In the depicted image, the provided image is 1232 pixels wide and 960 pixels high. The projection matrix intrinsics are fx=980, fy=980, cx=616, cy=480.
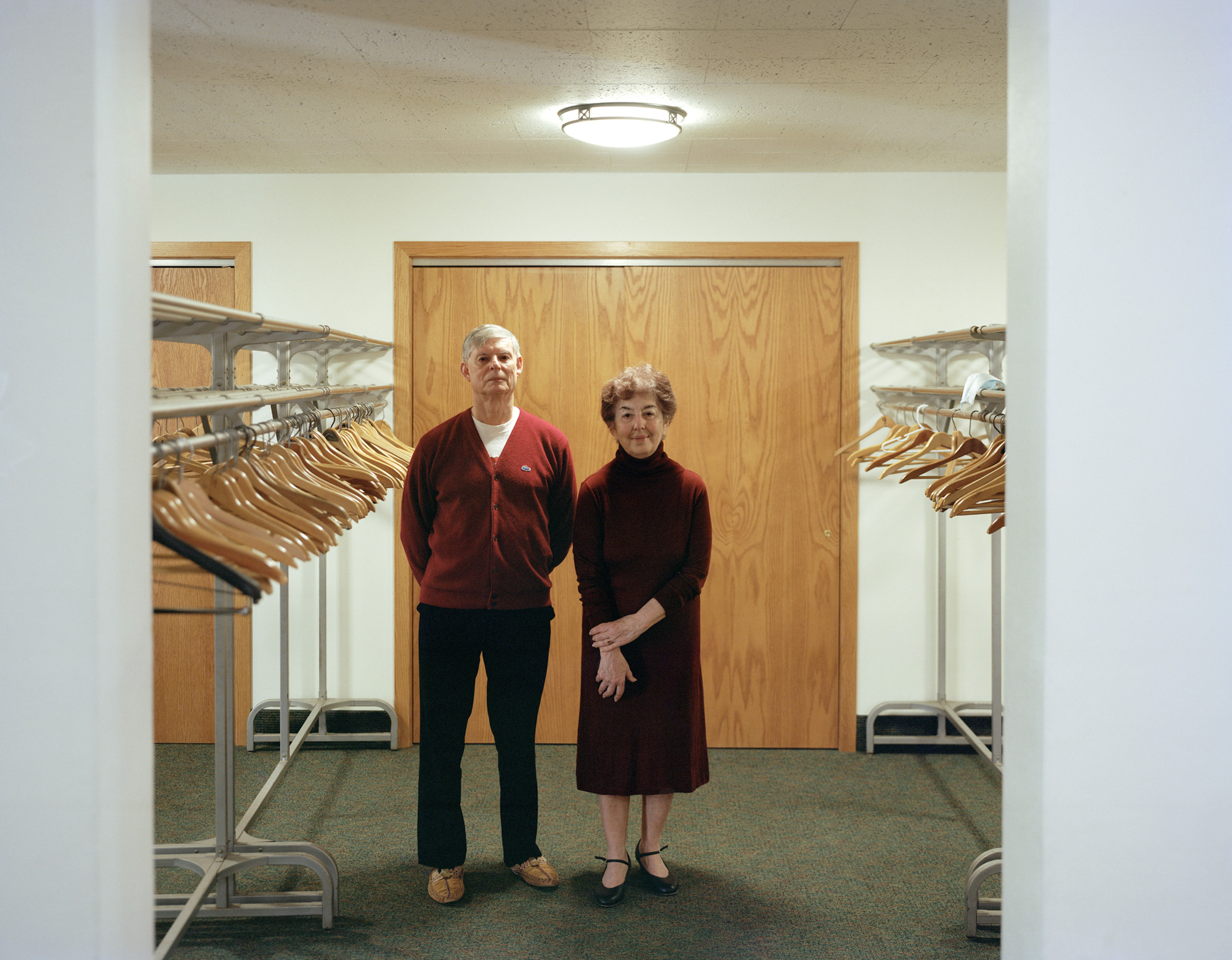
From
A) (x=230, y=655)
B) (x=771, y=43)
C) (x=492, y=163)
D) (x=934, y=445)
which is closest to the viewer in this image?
(x=771, y=43)

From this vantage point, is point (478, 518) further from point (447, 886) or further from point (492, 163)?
point (492, 163)

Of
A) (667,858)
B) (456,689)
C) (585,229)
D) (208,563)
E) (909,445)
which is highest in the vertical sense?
(585,229)

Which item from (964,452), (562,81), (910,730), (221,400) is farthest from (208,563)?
→ (910,730)

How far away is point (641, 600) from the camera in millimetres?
2613

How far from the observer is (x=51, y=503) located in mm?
1271

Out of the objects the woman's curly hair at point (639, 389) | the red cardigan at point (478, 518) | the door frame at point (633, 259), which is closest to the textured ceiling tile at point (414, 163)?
the door frame at point (633, 259)

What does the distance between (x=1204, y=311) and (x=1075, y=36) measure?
44cm

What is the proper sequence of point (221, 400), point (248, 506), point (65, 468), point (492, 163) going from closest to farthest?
point (65, 468) < point (221, 400) < point (248, 506) < point (492, 163)

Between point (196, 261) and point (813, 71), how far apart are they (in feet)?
8.32

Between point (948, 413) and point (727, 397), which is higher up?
point (727, 397)

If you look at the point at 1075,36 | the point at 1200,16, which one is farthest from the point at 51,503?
the point at 1200,16

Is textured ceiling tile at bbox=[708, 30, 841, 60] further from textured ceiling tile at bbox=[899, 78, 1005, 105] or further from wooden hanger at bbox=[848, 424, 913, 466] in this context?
wooden hanger at bbox=[848, 424, 913, 466]

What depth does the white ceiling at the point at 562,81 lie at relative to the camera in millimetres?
2172

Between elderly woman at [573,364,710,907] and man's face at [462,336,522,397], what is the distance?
0.29 meters
